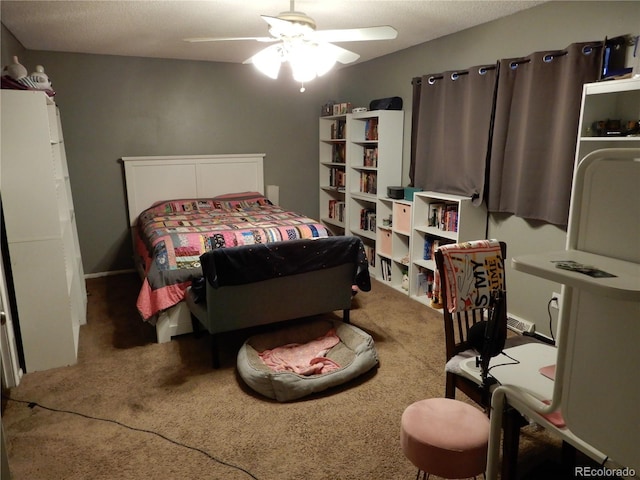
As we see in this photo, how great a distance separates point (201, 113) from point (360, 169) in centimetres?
194

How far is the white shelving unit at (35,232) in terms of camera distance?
2.53m

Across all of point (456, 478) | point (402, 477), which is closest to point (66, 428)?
point (402, 477)

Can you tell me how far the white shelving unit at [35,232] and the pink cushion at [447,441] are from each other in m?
2.34

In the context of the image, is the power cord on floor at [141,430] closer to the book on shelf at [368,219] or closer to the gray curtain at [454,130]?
the gray curtain at [454,130]

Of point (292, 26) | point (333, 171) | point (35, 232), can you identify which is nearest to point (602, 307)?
point (292, 26)

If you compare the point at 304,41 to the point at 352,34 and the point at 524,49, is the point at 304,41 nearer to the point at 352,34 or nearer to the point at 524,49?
the point at 352,34

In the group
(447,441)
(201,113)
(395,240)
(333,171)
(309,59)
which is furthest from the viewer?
(333,171)

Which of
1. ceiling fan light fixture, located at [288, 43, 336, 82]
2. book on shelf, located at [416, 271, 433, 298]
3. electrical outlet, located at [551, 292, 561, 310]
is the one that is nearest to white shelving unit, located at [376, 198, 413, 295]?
book on shelf, located at [416, 271, 433, 298]

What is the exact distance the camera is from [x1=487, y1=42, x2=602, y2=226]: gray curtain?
277cm

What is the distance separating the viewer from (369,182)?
15.9 ft

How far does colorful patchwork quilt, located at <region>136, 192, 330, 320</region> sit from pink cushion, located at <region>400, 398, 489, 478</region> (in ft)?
7.07

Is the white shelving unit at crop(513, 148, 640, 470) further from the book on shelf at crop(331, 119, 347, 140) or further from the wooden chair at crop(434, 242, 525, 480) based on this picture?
the book on shelf at crop(331, 119, 347, 140)

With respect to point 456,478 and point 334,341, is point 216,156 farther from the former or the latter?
point 456,478

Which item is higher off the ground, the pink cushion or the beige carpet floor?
the pink cushion
